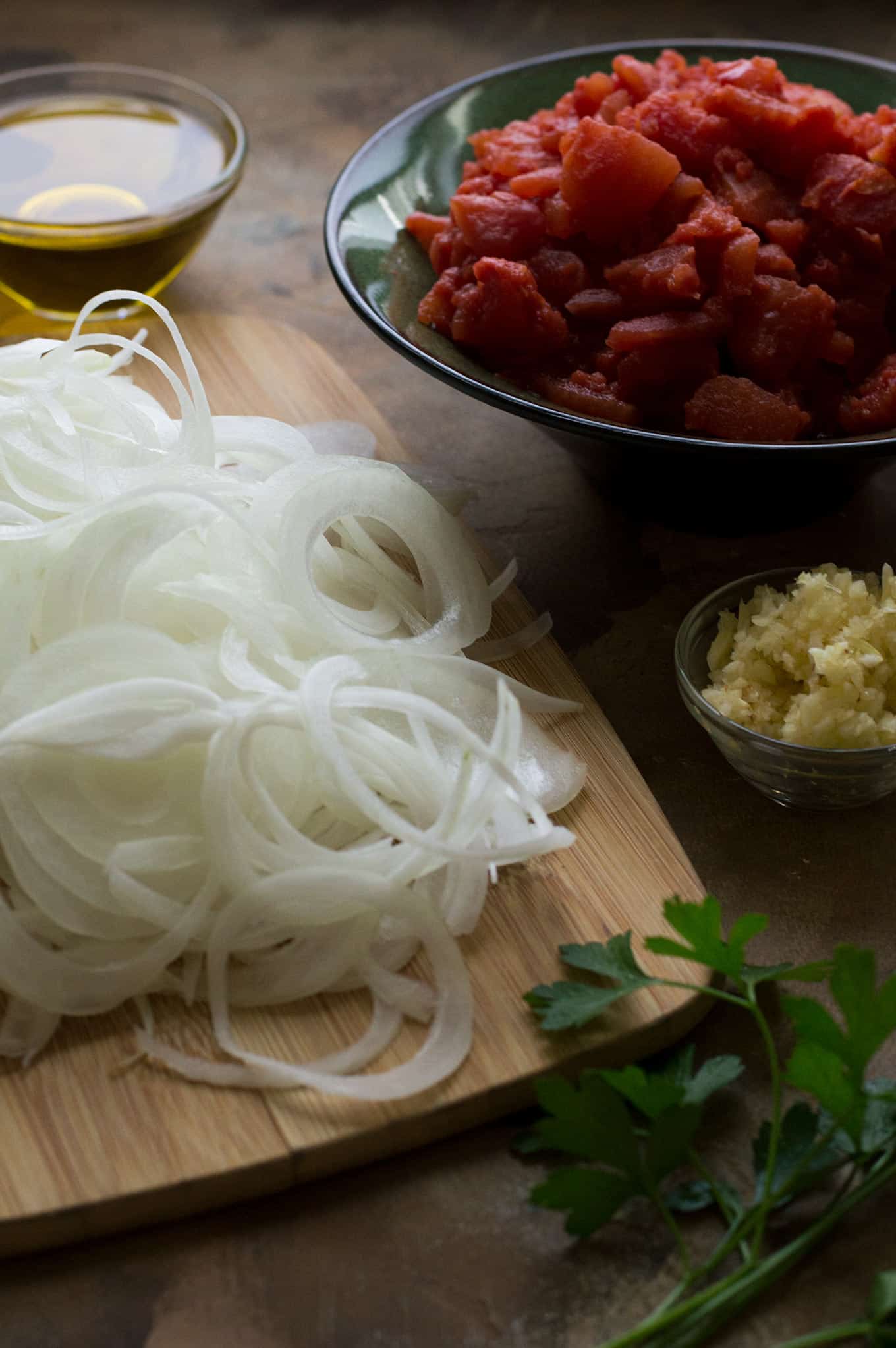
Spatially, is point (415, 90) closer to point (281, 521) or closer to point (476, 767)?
point (281, 521)

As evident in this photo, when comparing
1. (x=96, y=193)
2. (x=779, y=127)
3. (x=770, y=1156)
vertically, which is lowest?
(x=770, y=1156)

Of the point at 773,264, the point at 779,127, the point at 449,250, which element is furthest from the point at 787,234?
the point at 449,250

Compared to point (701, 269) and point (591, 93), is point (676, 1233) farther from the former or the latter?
point (591, 93)

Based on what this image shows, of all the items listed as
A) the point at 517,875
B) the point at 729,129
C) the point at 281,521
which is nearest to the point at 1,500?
the point at 281,521

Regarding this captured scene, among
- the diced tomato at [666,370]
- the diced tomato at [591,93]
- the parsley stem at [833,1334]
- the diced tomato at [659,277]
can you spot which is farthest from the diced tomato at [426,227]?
the parsley stem at [833,1334]

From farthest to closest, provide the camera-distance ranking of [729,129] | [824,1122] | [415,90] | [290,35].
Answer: [290,35], [415,90], [729,129], [824,1122]

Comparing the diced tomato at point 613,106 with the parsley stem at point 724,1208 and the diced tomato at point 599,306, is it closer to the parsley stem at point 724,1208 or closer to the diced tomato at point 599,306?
the diced tomato at point 599,306

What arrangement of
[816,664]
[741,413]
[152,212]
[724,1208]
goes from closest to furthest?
[724,1208]
[816,664]
[741,413]
[152,212]
